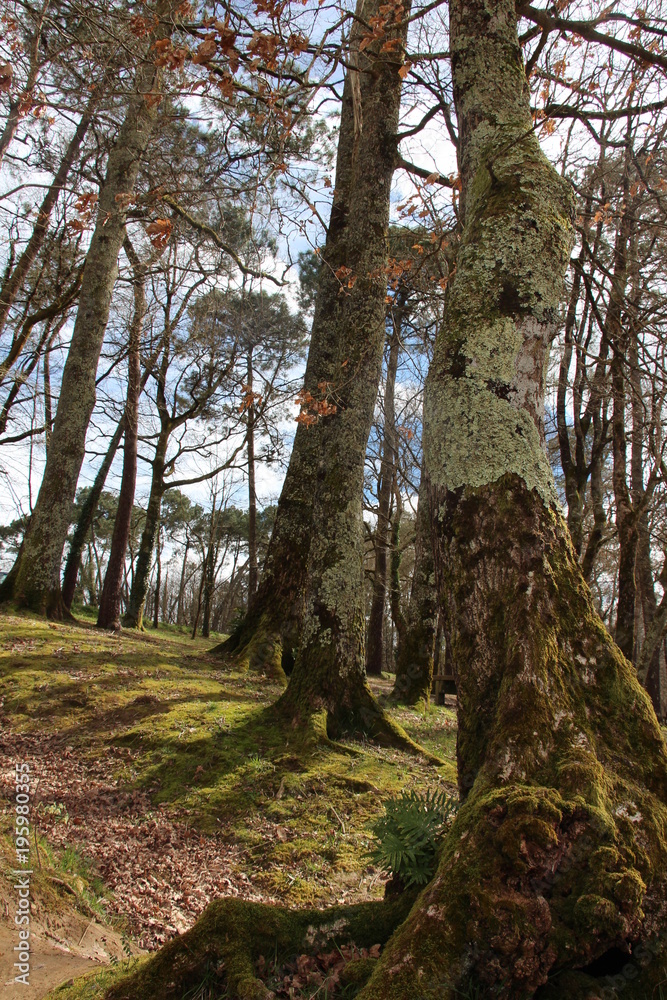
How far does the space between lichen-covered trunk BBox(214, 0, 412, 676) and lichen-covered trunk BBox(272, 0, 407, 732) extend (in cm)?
1

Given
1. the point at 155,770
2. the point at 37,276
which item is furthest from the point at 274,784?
the point at 37,276

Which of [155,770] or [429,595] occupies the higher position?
[429,595]

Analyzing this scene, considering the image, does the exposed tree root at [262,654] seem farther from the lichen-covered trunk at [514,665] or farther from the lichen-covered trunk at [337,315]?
the lichen-covered trunk at [514,665]

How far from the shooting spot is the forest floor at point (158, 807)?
7.31 ft

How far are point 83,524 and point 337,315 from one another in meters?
8.82

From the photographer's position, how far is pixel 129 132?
8.70 metres

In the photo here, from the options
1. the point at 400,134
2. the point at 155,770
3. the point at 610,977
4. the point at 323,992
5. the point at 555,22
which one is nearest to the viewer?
the point at 610,977

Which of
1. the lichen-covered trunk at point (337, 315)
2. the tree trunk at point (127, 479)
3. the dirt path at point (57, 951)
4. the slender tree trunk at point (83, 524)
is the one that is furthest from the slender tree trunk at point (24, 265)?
the dirt path at point (57, 951)

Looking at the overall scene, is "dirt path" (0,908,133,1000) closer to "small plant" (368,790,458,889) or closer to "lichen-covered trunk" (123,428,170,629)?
"small plant" (368,790,458,889)

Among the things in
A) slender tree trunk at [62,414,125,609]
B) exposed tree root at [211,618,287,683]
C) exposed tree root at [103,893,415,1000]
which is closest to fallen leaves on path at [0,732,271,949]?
exposed tree root at [103,893,415,1000]

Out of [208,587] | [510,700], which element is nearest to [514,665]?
[510,700]

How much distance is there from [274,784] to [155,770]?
82 cm

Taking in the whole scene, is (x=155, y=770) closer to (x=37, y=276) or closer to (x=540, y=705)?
(x=540, y=705)

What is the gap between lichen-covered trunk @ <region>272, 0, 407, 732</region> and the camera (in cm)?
437
